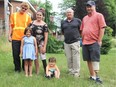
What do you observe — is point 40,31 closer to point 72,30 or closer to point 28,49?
point 28,49

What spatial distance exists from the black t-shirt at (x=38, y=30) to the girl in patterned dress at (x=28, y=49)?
0.18 metres

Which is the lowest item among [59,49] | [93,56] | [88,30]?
[59,49]

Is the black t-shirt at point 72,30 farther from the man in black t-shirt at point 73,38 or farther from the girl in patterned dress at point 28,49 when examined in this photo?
the girl in patterned dress at point 28,49

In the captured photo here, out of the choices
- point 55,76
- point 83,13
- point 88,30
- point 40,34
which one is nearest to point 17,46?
point 40,34

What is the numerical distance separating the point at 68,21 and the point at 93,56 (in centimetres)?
156

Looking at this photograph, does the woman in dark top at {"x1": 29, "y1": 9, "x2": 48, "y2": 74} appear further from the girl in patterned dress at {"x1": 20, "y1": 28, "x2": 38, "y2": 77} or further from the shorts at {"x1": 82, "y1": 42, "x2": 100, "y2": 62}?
the shorts at {"x1": 82, "y1": 42, "x2": 100, "y2": 62}

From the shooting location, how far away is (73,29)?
35.8 ft

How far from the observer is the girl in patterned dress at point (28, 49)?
413 inches

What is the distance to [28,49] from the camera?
10.5 m

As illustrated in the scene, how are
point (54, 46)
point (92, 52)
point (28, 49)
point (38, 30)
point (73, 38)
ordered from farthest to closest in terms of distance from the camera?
point (54, 46), point (73, 38), point (38, 30), point (28, 49), point (92, 52)

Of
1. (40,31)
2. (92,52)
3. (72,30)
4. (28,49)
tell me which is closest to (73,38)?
(72,30)

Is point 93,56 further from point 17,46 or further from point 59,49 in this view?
point 59,49

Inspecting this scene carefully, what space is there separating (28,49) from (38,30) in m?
0.62

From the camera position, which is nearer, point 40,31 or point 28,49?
point 28,49
